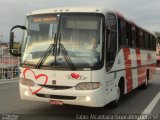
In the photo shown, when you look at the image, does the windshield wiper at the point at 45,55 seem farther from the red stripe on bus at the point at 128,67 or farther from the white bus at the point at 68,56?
the red stripe on bus at the point at 128,67

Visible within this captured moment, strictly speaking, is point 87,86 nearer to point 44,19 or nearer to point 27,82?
point 27,82

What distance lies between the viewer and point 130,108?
11.8 meters

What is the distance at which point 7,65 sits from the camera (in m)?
27.7

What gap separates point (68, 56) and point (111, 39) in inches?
56.3

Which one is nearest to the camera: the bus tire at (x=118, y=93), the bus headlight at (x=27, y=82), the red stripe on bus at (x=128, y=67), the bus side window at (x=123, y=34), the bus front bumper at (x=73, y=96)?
the bus front bumper at (x=73, y=96)

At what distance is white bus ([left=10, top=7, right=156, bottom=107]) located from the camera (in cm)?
948

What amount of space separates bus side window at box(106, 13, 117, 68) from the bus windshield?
14.2 inches

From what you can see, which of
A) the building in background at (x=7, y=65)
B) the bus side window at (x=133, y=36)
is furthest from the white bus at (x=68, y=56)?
the building in background at (x=7, y=65)

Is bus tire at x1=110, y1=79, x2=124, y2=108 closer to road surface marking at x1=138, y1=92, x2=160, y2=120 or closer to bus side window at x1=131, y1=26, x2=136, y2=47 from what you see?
road surface marking at x1=138, y1=92, x2=160, y2=120

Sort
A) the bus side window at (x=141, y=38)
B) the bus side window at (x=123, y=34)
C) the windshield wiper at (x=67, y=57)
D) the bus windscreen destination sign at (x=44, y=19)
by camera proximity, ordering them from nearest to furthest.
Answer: the windshield wiper at (x=67, y=57)
the bus windscreen destination sign at (x=44, y=19)
the bus side window at (x=123, y=34)
the bus side window at (x=141, y=38)

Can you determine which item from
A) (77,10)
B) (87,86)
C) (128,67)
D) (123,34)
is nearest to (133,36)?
(128,67)

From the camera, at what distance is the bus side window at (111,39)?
32.8ft

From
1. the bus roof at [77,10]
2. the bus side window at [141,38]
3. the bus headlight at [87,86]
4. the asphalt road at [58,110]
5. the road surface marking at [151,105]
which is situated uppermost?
the bus roof at [77,10]

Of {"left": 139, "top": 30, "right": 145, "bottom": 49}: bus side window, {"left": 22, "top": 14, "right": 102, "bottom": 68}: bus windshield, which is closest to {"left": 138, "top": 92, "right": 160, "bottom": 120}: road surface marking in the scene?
{"left": 139, "top": 30, "right": 145, "bottom": 49}: bus side window
